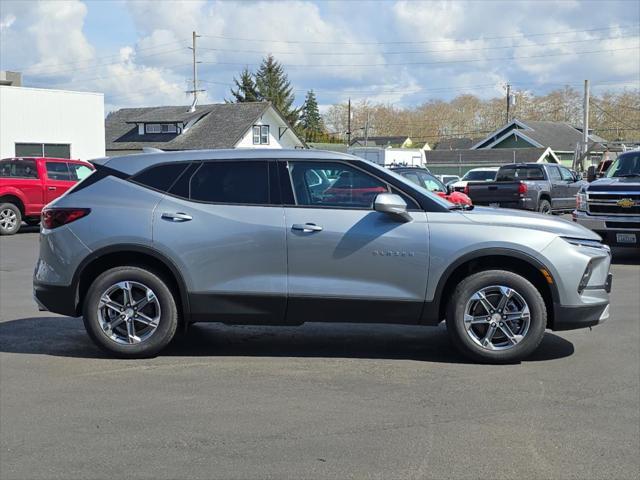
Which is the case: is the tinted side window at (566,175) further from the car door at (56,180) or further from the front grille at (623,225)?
the car door at (56,180)

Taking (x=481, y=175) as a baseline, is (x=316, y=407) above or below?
below

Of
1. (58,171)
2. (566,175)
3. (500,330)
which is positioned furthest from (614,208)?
(58,171)

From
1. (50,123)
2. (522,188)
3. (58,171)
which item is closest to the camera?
(58,171)

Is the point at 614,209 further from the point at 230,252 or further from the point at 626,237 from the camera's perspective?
the point at 230,252

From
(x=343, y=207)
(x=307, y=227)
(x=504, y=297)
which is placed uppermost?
(x=343, y=207)

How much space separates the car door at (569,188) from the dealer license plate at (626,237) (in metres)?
11.0

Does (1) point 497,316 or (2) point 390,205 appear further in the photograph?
(1) point 497,316

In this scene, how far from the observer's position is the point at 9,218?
63.9ft

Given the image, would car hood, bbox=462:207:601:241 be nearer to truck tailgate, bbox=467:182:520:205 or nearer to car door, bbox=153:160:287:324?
car door, bbox=153:160:287:324

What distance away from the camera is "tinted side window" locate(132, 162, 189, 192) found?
6.77m

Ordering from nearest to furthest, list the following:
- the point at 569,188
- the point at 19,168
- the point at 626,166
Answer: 1. the point at 626,166
2. the point at 19,168
3. the point at 569,188

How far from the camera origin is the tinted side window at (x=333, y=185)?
6578 mm

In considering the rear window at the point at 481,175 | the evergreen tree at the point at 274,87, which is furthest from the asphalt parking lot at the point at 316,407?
the evergreen tree at the point at 274,87

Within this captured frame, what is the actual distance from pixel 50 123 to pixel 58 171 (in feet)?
46.0
